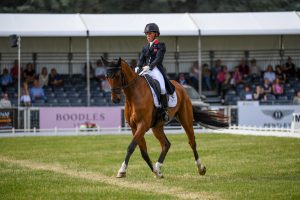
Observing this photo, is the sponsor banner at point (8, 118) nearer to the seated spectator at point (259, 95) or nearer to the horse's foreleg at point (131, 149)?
the seated spectator at point (259, 95)

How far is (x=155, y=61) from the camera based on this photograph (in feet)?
52.4

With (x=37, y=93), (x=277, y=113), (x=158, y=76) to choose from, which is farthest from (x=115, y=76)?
(x=37, y=93)

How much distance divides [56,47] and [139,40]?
4772 mm

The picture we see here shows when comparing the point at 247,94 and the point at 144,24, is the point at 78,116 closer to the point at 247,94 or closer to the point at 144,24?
the point at 144,24

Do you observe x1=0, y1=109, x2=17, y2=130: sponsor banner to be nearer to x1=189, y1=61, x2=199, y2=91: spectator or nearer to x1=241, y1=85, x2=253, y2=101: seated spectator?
x1=241, y1=85, x2=253, y2=101: seated spectator

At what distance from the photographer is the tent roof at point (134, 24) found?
3628cm

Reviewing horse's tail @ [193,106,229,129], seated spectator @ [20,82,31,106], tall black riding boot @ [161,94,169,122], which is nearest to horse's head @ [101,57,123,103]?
tall black riding boot @ [161,94,169,122]

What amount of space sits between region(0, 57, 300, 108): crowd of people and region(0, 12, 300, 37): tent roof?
7.78ft

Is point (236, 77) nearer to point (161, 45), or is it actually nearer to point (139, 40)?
point (139, 40)

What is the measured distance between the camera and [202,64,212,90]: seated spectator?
40.1m

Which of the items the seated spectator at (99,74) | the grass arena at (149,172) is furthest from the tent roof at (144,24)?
the grass arena at (149,172)

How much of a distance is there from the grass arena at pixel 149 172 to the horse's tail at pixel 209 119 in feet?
3.07

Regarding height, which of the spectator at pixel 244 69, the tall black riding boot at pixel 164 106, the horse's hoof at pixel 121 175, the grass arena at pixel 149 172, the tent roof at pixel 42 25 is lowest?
the grass arena at pixel 149 172

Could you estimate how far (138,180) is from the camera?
1455 centimetres
